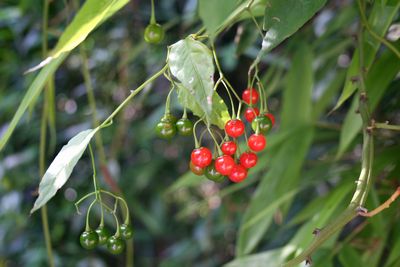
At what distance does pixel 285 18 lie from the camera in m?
0.45

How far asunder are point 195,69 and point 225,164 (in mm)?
133

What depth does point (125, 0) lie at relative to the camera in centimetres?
46

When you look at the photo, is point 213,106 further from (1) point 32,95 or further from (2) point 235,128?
(1) point 32,95

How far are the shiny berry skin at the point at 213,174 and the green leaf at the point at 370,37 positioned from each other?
0.45 ft

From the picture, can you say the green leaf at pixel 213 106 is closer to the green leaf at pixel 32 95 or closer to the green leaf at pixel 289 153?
the green leaf at pixel 32 95

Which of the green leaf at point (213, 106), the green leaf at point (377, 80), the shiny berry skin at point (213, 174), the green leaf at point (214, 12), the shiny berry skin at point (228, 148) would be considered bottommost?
the green leaf at point (377, 80)

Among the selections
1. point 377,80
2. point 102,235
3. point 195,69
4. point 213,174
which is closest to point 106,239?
point 102,235

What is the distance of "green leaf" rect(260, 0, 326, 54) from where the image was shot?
0.45 m

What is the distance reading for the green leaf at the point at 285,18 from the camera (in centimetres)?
45

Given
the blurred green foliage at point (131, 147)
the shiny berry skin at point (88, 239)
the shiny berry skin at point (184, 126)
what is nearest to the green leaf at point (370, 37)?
the shiny berry skin at point (184, 126)

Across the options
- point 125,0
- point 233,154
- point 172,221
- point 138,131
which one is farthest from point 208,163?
point 172,221

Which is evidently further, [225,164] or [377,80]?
Answer: [377,80]

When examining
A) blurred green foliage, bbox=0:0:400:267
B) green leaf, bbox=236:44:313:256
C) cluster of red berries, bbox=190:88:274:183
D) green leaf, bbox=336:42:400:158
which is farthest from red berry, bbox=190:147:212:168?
blurred green foliage, bbox=0:0:400:267

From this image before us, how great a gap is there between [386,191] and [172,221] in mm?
804
